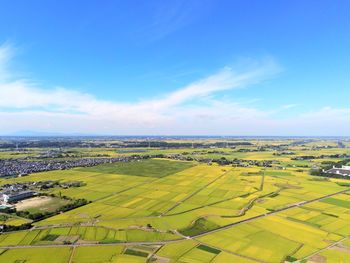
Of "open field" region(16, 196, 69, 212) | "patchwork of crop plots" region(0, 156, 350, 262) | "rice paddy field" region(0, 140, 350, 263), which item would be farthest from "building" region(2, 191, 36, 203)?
"patchwork of crop plots" region(0, 156, 350, 262)

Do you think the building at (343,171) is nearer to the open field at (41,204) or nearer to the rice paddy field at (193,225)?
the rice paddy field at (193,225)

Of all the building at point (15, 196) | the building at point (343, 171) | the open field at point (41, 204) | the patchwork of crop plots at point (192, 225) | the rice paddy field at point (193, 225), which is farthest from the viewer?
the building at point (343, 171)

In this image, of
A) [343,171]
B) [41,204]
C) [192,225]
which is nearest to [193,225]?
[192,225]

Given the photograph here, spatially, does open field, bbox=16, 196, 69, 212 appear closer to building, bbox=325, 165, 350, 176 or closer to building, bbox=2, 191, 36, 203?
building, bbox=2, 191, 36, 203

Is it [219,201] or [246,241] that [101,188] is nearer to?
[219,201]

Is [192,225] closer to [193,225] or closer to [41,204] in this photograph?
[193,225]

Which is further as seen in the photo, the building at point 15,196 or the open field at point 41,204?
the building at point 15,196

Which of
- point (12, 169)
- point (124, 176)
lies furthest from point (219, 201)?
point (12, 169)

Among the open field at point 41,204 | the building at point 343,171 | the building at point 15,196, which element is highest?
the building at point 343,171

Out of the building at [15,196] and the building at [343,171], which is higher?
the building at [343,171]

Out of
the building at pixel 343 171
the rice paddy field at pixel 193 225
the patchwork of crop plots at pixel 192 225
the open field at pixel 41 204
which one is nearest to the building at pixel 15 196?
the open field at pixel 41 204
